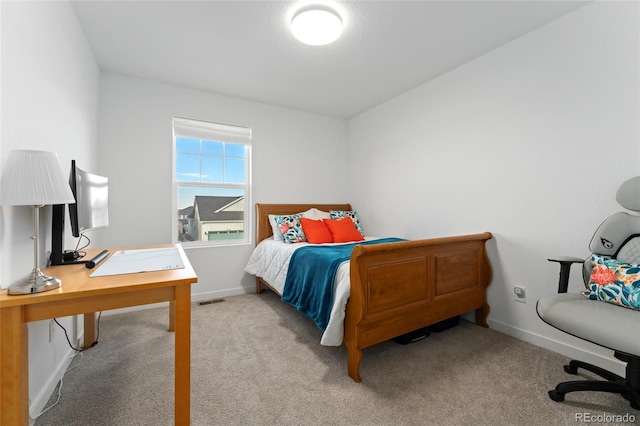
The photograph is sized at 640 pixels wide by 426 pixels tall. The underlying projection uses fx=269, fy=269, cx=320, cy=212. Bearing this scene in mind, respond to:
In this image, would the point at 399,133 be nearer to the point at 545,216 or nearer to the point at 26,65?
the point at 545,216

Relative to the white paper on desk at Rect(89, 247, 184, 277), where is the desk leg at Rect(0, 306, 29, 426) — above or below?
below

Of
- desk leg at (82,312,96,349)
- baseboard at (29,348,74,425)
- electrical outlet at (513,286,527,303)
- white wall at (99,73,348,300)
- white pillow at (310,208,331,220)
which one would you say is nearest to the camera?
baseboard at (29,348,74,425)

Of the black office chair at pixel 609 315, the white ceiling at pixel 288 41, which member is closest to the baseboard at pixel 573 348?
the black office chair at pixel 609 315

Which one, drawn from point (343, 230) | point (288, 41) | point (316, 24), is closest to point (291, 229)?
point (343, 230)

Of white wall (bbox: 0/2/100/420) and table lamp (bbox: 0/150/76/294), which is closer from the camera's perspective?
table lamp (bbox: 0/150/76/294)

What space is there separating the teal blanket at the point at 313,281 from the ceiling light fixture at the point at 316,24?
1620mm

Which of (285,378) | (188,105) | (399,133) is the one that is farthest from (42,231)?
(399,133)

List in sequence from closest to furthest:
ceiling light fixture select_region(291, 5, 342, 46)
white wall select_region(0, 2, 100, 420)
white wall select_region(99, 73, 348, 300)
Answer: white wall select_region(0, 2, 100, 420) → ceiling light fixture select_region(291, 5, 342, 46) → white wall select_region(99, 73, 348, 300)

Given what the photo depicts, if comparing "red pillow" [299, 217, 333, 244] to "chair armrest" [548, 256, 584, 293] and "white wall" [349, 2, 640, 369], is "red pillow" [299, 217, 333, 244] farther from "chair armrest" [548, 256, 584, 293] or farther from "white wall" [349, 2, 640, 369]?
"chair armrest" [548, 256, 584, 293]

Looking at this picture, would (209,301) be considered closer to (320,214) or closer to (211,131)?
(320,214)

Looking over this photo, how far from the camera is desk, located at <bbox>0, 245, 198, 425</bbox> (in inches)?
37.4

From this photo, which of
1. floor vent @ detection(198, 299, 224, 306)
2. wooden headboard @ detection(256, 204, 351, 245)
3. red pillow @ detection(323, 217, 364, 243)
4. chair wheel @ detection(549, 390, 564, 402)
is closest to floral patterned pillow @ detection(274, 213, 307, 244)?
wooden headboard @ detection(256, 204, 351, 245)

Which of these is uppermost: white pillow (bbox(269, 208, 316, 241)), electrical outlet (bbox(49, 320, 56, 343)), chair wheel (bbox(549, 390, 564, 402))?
white pillow (bbox(269, 208, 316, 241))

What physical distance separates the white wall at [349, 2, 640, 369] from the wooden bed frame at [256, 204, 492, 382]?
222mm
